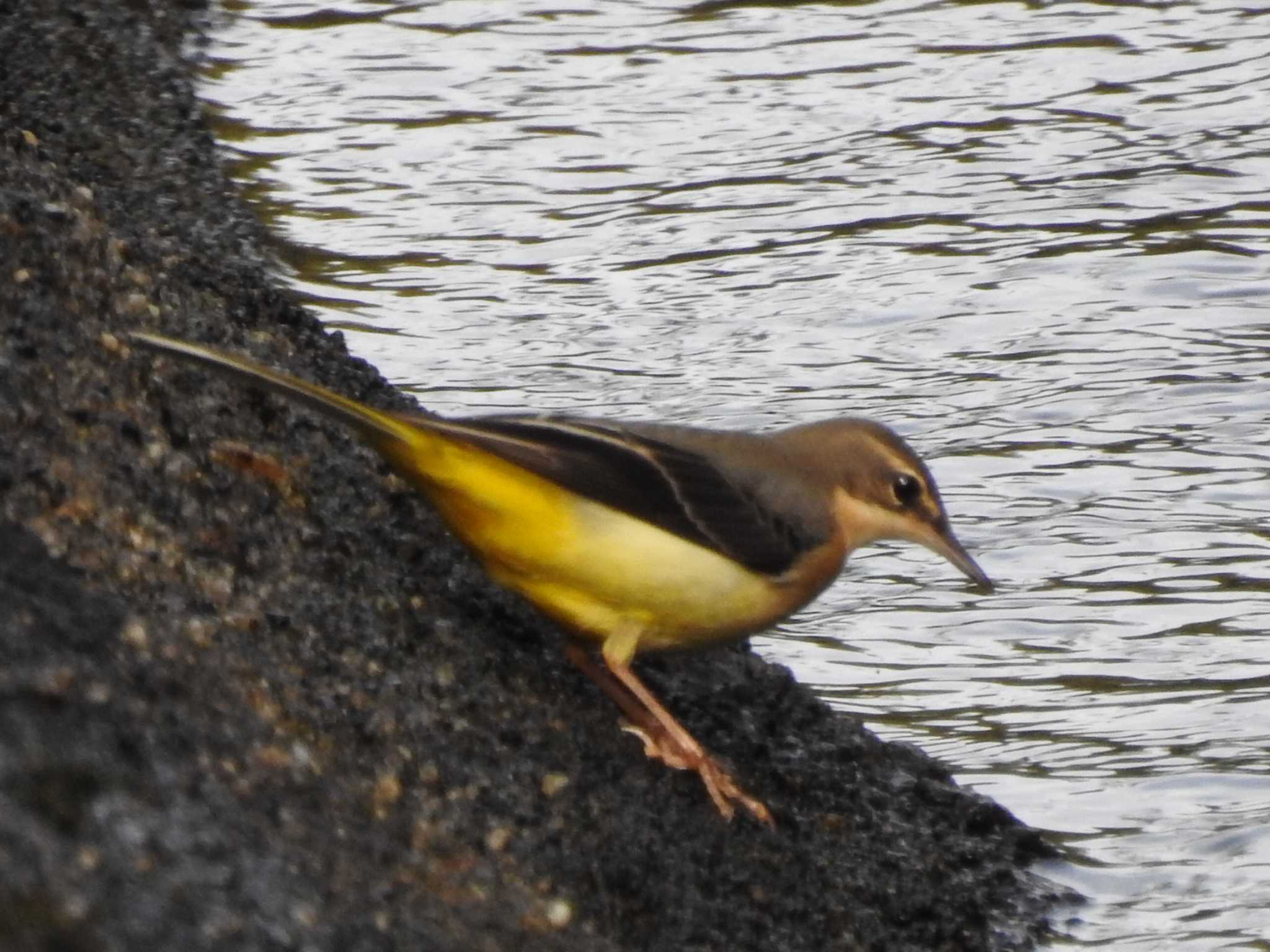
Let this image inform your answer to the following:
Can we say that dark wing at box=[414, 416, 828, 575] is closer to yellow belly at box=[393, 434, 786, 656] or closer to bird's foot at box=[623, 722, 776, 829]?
yellow belly at box=[393, 434, 786, 656]

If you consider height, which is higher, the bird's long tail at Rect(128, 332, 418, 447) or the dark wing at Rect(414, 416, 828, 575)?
the bird's long tail at Rect(128, 332, 418, 447)

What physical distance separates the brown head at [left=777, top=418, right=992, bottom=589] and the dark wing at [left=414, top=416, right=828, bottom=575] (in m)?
0.27

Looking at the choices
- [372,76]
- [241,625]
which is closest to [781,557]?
[241,625]

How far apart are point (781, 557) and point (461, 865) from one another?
165 centimetres

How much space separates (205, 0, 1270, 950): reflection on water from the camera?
7.16 meters

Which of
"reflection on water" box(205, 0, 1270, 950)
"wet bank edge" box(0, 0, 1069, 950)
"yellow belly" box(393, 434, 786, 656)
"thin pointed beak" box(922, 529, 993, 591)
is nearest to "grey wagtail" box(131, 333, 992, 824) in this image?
"yellow belly" box(393, 434, 786, 656)

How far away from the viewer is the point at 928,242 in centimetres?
1075

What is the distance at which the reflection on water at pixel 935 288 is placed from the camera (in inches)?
282

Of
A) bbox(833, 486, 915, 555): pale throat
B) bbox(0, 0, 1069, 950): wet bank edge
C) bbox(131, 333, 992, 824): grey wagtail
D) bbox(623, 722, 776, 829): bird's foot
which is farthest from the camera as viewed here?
bbox(833, 486, 915, 555): pale throat

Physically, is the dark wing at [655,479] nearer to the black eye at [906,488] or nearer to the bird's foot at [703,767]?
the black eye at [906,488]

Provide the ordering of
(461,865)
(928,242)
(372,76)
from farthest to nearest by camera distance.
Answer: (372,76), (928,242), (461,865)

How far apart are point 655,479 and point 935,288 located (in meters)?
5.08

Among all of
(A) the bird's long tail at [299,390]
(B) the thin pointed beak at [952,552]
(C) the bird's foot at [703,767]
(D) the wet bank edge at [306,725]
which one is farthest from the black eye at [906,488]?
(A) the bird's long tail at [299,390]

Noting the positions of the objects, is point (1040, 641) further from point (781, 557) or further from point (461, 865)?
point (461, 865)
